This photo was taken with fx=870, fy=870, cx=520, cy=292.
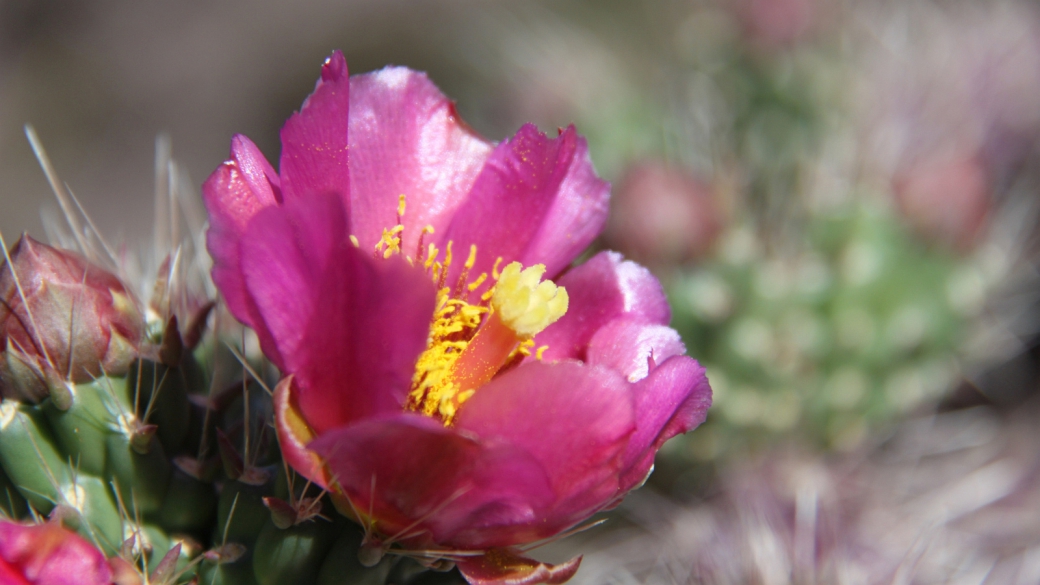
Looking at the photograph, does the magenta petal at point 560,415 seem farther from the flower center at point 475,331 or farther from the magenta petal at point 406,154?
the magenta petal at point 406,154

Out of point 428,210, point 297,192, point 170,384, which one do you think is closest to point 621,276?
point 428,210

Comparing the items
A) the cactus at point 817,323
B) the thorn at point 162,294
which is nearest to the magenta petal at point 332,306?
the thorn at point 162,294

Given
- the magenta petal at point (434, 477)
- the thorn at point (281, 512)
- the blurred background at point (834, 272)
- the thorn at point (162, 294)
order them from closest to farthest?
the magenta petal at point (434, 477) → the thorn at point (281, 512) → the thorn at point (162, 294) → the blurred background at point (834, 272)

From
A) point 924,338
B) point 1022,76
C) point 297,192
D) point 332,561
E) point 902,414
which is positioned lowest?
point 902,414

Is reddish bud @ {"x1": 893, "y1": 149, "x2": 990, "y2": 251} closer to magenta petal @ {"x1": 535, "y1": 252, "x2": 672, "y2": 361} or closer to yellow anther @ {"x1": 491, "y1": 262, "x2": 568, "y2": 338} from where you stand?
magenta petal @ {"x1": 535, "y1": 252, "x2": 672, "y2": 361}

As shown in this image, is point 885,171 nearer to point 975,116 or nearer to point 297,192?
point 975,116

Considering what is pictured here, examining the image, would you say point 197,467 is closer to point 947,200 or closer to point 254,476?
point 254,476
